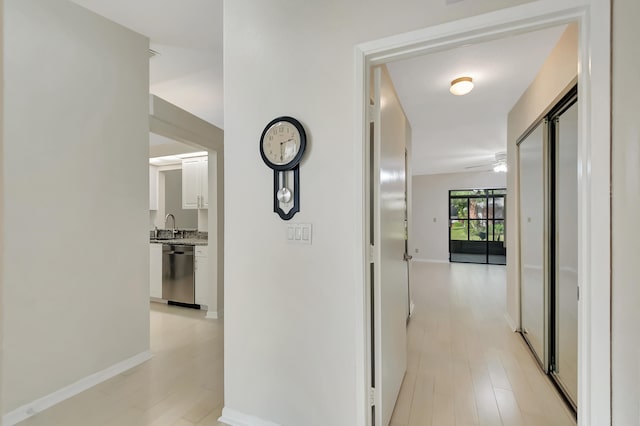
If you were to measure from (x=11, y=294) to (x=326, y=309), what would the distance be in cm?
201

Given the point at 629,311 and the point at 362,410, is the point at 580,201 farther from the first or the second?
the point at 362,410

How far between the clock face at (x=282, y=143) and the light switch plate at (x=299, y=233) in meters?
0.33

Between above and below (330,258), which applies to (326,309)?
below

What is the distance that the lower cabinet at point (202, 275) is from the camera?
420 cm

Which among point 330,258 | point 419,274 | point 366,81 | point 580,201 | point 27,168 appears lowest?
point 419,274

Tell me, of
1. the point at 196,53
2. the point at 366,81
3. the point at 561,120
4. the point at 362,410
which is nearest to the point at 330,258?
the point at 362,410

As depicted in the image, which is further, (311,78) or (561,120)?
(561,120)

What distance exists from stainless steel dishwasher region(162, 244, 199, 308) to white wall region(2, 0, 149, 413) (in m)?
1.57

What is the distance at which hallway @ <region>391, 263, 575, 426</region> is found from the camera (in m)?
1.98

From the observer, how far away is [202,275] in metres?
4.25

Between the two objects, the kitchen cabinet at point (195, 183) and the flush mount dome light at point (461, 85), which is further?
the kitchen cabinet at point (195, 183)

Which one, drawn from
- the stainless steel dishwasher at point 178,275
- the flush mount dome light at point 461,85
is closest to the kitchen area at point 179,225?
the stainless steel dishwasher at point 178,275

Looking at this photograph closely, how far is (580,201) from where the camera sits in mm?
1263

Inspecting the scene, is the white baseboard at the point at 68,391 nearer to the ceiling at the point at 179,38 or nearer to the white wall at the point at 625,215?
the ceiling at the point at 179,38
